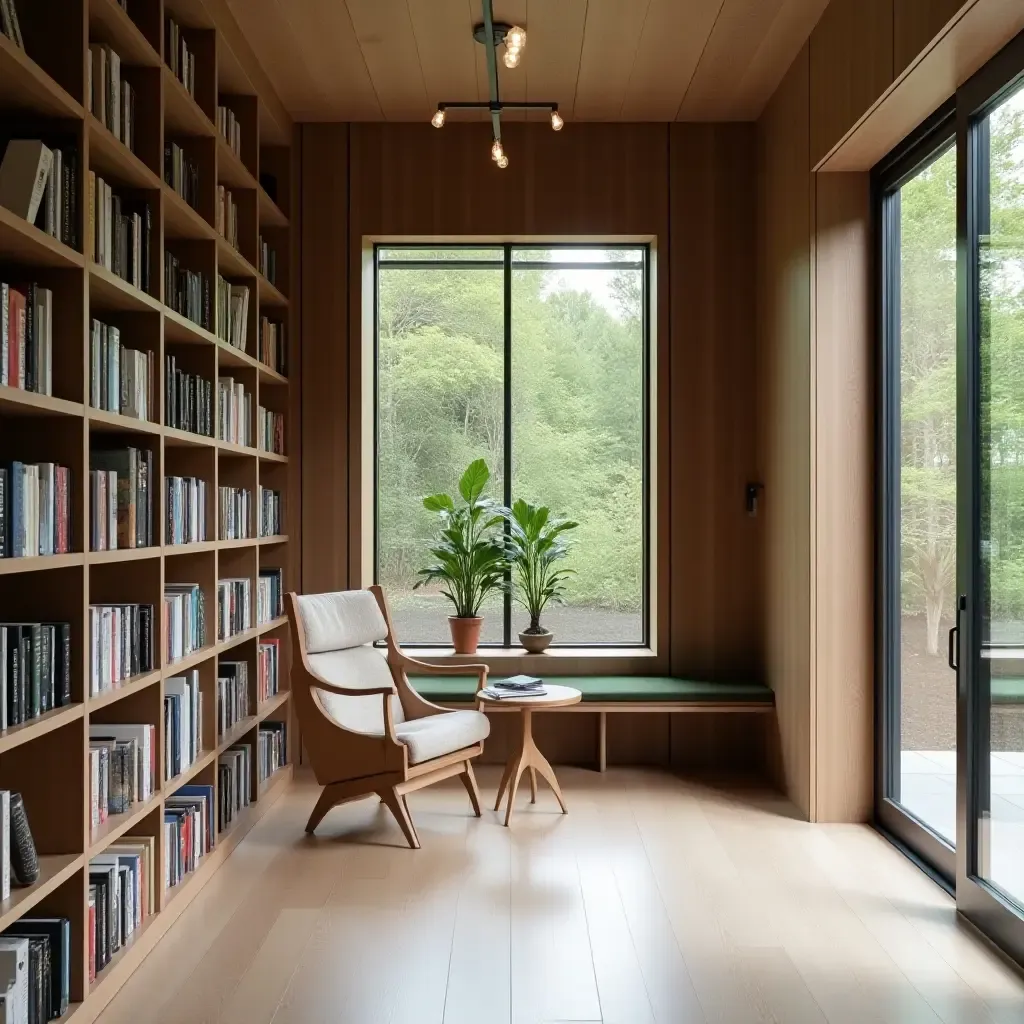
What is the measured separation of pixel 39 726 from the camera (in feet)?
7.70

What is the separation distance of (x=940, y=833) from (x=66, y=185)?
362 centimetres

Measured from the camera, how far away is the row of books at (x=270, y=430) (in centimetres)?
472

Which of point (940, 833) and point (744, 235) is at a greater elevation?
point (744, 235)

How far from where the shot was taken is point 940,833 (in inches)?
147

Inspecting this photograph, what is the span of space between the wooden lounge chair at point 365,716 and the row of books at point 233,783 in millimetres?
301

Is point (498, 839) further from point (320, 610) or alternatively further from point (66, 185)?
point (66, 185)

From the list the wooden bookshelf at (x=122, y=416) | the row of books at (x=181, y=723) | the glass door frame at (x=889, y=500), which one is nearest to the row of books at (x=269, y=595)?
the wooden bookshelf at (x=122, y=416)

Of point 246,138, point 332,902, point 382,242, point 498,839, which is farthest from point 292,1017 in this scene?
point 382,242

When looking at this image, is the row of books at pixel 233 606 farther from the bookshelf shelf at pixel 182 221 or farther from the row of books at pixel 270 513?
the bookshelf shelf at pixel 182 221

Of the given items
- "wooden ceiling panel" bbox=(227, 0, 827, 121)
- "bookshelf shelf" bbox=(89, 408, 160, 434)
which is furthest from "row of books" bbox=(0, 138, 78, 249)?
"wooden ceiling panel" bbox=(227, 0, 827, 121)

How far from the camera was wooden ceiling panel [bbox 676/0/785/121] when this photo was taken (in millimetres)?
4195

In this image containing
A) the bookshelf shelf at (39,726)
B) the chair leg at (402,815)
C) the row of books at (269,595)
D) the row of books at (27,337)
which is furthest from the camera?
the row of books at (269,595)

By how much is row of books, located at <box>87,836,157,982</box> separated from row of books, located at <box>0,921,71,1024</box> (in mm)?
121

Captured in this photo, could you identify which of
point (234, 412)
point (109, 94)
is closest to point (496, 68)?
point (234, 412)
